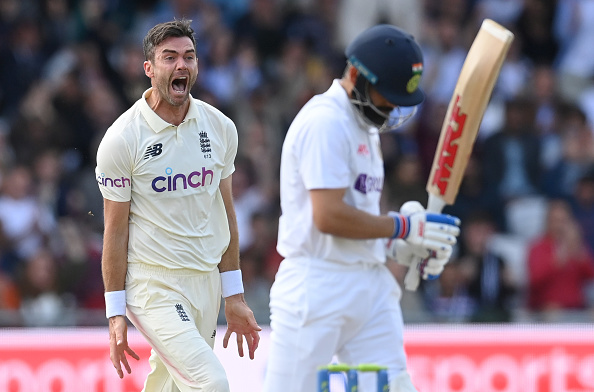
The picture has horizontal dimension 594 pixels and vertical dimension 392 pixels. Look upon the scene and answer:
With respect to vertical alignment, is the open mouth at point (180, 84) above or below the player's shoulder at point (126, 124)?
above

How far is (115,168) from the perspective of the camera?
4.62 meters

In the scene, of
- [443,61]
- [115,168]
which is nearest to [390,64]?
[115,168]

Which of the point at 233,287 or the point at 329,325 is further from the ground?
the point at 233,287

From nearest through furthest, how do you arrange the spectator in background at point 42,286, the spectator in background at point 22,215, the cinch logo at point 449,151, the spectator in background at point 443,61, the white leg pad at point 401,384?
the white leg pad at point 401,384 < the cinch logo at point 449,151 < the spectator in background at point 42,286 < the spectator in background at point 22,215 < the spectator in background at point 443,61

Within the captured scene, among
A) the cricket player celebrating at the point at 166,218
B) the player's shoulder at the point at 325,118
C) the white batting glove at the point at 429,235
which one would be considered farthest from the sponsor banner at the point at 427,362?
the player's shoulder at the point at 325,118

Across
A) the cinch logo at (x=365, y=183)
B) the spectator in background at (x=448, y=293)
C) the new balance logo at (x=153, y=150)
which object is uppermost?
the new balance logo at (x=153, y=150)

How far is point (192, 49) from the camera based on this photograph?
15.5 feet

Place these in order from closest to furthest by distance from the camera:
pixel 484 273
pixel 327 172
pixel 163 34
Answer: pixel 327 172 → pixel 163 34 → pixel 484 273

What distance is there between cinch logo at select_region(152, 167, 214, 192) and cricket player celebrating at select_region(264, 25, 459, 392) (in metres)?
0.39

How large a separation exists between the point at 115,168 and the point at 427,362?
341 centimetres

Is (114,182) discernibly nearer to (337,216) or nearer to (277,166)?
(337,216)

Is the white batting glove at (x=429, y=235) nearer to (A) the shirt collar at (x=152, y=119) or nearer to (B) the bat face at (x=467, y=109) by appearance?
(B) the bat face at (x=467, y=109)

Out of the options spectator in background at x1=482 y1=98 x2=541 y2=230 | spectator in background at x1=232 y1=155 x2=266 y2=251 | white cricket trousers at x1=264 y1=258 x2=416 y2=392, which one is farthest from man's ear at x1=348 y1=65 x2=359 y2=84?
spectator in background at x1=482 y1=98 x2=541 y2=230

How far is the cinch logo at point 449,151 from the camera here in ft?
16.4
